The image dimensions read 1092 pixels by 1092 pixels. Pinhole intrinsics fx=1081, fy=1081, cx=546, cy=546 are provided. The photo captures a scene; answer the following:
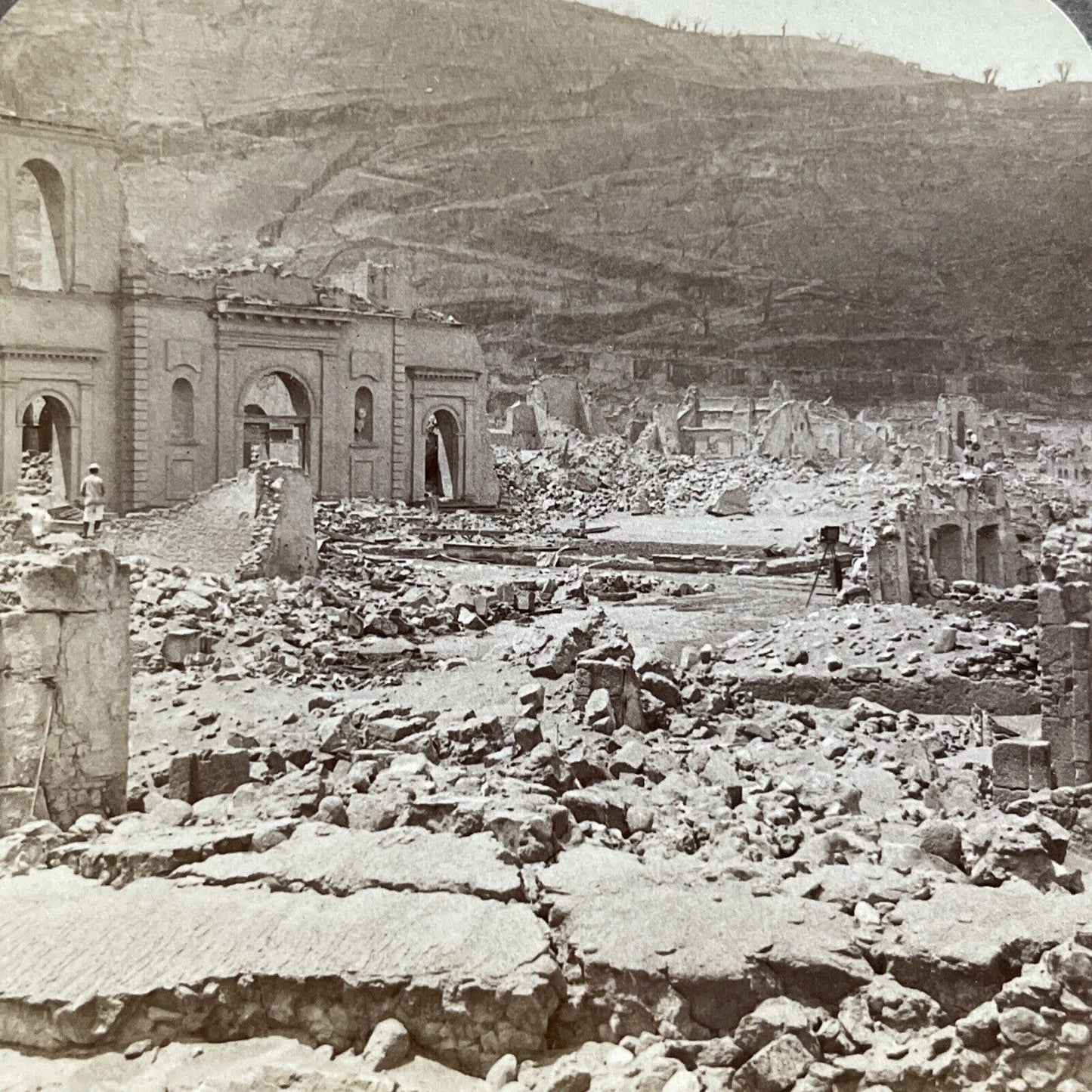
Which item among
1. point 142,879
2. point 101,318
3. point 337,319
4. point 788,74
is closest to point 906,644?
point 788,74

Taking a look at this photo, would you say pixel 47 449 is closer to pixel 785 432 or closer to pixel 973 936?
pixel 785 432

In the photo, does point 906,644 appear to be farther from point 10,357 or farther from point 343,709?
point 10,357

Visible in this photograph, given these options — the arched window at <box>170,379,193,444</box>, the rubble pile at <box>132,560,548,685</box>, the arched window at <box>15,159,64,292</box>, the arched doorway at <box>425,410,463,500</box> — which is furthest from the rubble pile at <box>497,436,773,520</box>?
the arched window at <box>15,159,64,292</box>

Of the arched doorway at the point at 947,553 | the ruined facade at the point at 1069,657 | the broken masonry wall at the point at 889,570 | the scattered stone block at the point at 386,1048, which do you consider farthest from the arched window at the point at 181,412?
the ruined facade at the point at 1069,657

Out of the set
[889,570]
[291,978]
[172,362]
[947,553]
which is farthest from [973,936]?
[172,362]

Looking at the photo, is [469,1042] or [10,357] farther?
[10,357]

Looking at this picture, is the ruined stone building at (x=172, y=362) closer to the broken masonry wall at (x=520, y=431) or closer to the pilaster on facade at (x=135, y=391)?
the pilaster on facade at (x=135, y=391)

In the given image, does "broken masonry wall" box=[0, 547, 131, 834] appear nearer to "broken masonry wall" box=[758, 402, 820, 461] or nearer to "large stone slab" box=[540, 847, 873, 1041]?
"large stone slab" box=[540, 847, 873, 1041]
